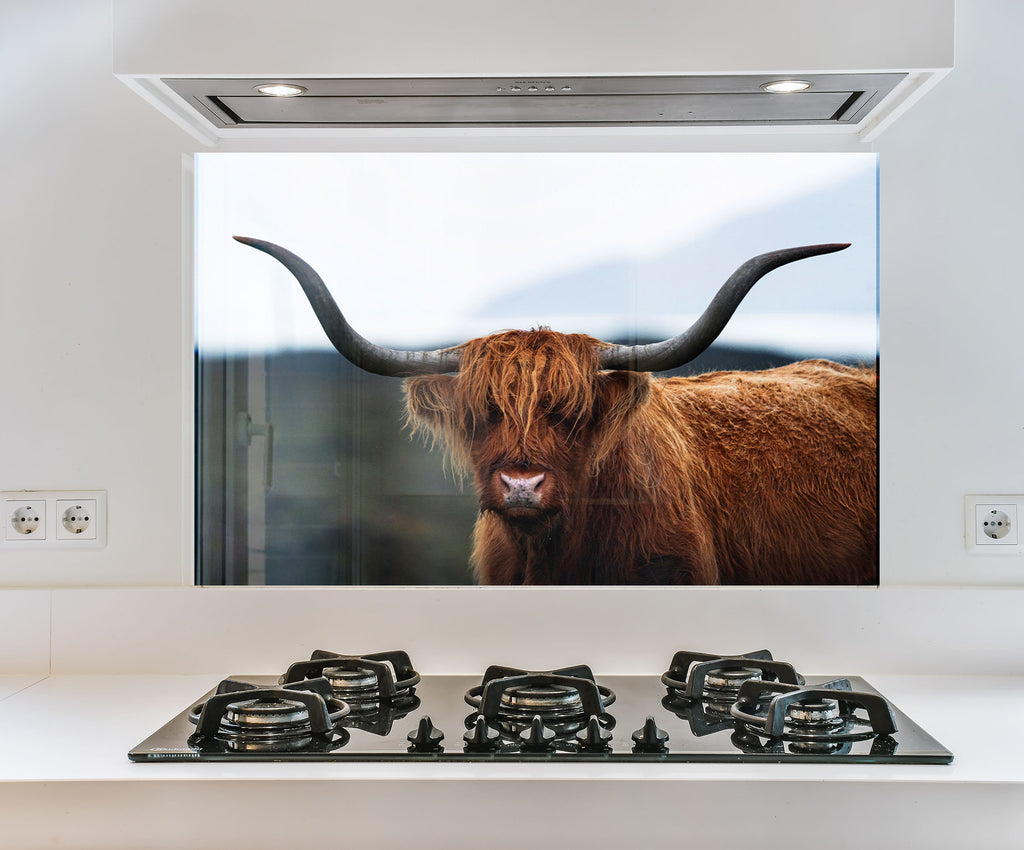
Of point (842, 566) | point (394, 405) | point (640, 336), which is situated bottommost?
point (842, 566)

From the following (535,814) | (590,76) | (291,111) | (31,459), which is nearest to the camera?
(535,814)

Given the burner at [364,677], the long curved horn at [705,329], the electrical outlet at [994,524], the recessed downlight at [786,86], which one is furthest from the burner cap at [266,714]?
the electrical outlet at [994,524]

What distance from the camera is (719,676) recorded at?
4.19 feet

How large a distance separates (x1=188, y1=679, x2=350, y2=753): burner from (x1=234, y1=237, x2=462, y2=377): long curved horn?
62 cm

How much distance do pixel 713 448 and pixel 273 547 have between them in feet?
2.75

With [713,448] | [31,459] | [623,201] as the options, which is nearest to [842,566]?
[713,448]

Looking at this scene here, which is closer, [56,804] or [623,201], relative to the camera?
[56,804]

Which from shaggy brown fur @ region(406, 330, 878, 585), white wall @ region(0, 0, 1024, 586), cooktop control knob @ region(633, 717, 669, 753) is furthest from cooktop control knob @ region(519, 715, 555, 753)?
white wall @ region(0, 0, 1024, 586)

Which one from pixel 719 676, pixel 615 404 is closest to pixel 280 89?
pixel 615 404

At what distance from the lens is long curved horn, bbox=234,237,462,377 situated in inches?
59.8

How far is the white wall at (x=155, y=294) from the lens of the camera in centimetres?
148

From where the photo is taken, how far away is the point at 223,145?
151 cm

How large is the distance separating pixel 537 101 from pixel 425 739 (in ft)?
2.97

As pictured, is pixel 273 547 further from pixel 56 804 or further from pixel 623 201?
pixel 623 201
